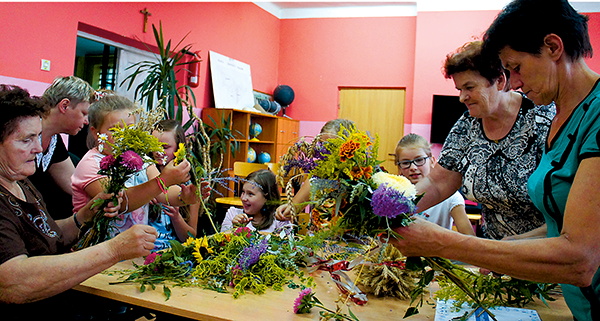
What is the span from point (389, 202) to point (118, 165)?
1158mm

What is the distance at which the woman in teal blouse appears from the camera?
101 centimetres

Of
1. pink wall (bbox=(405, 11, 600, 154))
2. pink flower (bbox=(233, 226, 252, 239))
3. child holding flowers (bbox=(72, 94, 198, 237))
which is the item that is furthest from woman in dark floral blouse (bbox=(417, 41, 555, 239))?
pink wall (bbox=(405, 11, 600, 154))

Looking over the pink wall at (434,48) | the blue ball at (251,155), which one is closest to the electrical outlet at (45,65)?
the blue ball at (251,155)

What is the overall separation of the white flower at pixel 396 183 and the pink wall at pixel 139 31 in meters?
3.98

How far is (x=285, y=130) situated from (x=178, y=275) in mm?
6013

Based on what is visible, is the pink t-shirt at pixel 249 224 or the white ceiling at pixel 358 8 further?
the white ceiling at pixel 358 8

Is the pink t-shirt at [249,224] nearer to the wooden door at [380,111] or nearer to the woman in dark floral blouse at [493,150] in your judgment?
the woman in dark floral blouse at [493,150]

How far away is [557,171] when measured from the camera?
1.12 meters

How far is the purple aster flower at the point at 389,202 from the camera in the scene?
3.82ft

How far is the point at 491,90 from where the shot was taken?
1786 mm

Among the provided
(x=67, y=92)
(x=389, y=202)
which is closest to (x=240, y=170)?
(x=67, y=92)

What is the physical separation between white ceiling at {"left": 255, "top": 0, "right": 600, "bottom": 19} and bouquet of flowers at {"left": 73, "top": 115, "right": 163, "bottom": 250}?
21.9ft

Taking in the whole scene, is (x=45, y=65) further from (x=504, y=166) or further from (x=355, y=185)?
(x=504, y=166)

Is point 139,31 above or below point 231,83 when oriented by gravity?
above
